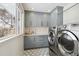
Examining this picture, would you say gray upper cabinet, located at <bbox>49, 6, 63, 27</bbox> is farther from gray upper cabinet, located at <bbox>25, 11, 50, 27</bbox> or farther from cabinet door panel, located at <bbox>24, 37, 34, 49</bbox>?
cabinet door panel, located at <bbox>24, 37, 34, 49</bbox>

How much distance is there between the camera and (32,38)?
11.4 feet

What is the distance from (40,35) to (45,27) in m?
0.54

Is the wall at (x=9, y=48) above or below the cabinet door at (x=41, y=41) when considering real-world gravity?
above

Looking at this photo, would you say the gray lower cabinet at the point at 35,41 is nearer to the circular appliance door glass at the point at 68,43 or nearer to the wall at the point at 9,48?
the wall at the point at 9,48

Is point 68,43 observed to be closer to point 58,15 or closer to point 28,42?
point 58,15

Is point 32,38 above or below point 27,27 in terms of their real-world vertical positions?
below

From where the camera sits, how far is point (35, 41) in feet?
11.5

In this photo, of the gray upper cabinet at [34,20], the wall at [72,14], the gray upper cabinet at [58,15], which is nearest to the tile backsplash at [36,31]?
the gray upper cabinet at [34,20]

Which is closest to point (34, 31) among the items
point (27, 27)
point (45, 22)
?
point (27, 27)

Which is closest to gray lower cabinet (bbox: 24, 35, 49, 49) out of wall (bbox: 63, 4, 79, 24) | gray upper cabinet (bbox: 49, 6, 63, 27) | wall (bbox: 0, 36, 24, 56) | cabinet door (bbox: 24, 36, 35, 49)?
cabinet door (bbox: 24, 36, 35, 49)

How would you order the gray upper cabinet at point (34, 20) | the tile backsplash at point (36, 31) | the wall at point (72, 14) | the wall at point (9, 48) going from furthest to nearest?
the tile backsplash at point (36, 31) → the gray upper cabinet at point (34, 20) → the wall at point (72, 14) → the wall at point (9, 48)

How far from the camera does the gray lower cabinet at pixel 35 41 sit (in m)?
3.43

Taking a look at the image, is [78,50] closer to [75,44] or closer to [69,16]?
[75,44]

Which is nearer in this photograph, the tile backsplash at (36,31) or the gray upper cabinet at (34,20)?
the gray upper cabinet at (34,20)
